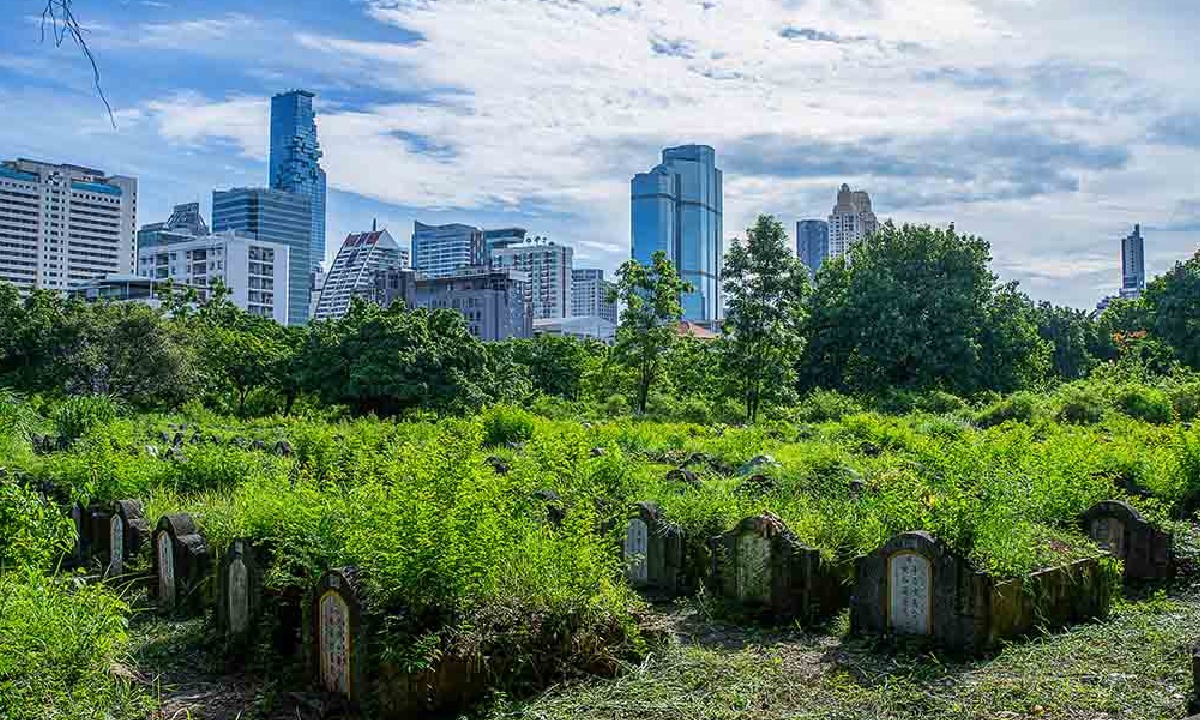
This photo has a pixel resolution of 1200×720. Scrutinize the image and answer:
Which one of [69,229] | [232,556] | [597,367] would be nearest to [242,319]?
[597,367]

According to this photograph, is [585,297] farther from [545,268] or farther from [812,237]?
[812,237]

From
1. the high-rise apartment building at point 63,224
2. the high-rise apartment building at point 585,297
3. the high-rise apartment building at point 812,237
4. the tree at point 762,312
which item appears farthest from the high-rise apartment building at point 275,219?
the tree at point 762,312

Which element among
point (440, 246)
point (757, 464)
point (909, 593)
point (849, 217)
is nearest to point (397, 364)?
point (757, 464)

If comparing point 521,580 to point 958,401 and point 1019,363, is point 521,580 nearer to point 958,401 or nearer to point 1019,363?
point 958,401

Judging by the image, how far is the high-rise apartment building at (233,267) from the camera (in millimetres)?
99750

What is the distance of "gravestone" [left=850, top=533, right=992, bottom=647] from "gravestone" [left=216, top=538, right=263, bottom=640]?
4.76 m

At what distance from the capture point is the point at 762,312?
31266 millimetres

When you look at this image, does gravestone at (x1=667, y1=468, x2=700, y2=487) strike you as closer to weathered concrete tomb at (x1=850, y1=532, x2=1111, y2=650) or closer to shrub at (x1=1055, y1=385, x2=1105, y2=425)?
weathered concrete tomb at (x1=850, y1=532, x2=1111, y2=650)

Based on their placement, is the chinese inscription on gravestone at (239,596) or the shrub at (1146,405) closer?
the chinese inscription on gravestone at (239,596)

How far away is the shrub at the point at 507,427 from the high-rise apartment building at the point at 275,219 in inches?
5731

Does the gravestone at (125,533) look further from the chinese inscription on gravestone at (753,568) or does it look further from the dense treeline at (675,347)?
the dense treeline at (675,347)

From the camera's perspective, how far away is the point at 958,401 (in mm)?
32188

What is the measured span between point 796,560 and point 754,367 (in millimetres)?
22932

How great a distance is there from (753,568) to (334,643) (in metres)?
3.82
